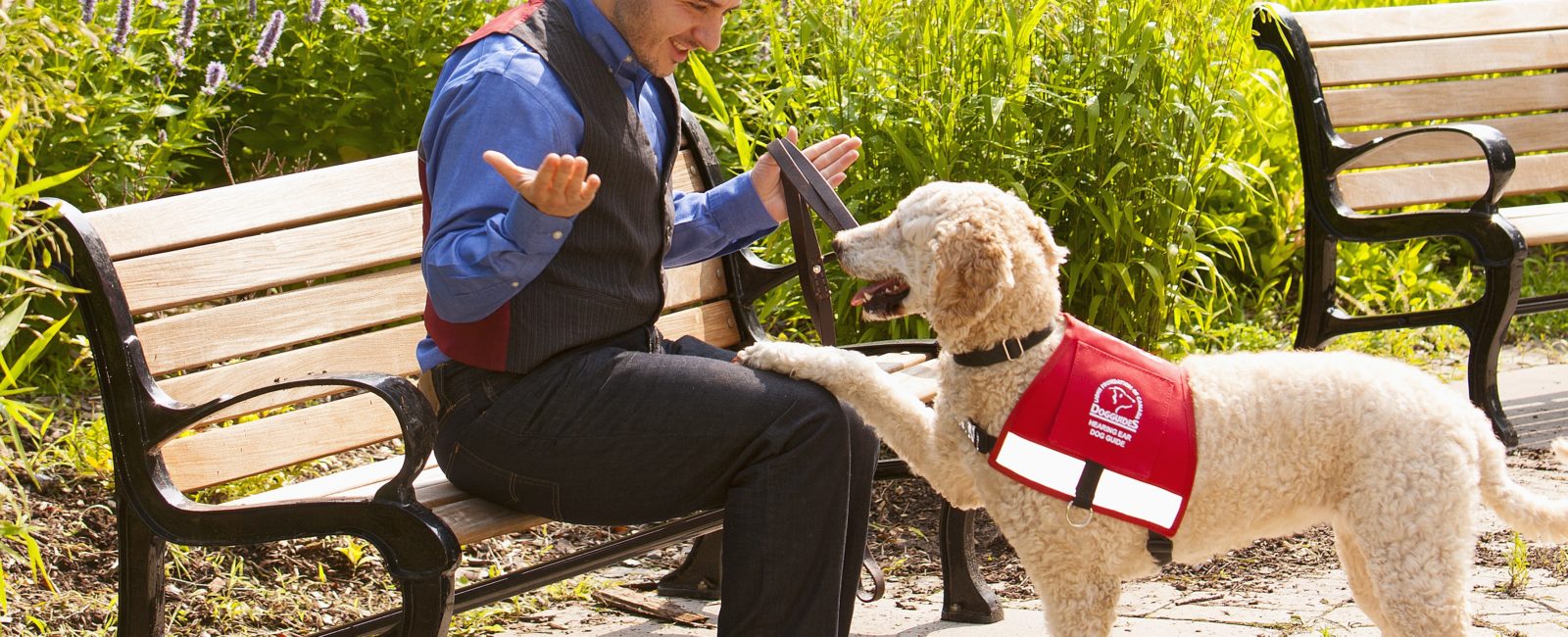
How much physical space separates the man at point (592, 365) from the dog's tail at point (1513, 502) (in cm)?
120

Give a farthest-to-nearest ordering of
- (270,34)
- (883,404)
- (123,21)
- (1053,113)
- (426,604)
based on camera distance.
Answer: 1. (1053,113)
2. (270,34)
3. (123,21)
4. (883,404)
5. (426,604)

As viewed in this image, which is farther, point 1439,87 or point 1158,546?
point 1439,87

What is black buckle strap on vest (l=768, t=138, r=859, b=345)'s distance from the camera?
312 cm

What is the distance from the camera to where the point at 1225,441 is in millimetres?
2764

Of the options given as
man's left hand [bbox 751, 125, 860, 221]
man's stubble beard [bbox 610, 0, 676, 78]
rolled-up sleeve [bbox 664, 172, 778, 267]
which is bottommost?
rolled-up sleeve [bbox 664, 172, 778, 267]

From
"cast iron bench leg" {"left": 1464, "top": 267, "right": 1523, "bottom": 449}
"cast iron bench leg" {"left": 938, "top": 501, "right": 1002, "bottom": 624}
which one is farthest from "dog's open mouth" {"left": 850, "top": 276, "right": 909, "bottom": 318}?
"cast iron bench leg" {"left": 1464, "top": 267, "right": 1523, "bottom": 449}

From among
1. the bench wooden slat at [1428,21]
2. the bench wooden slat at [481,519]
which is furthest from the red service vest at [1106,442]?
the bench wooden slat at [1428,21]

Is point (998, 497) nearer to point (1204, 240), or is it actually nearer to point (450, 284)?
point (450, 284)

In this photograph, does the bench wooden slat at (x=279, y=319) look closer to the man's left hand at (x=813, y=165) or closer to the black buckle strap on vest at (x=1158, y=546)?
the man's left hand at (x=813, y=165)

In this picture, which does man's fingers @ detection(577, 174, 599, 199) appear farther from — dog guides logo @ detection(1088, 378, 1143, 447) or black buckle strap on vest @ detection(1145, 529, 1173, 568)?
black buckle strap on vest @ detection(1145, 529, 1173, 568)

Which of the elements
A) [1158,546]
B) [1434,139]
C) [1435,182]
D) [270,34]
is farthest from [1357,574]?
[270,34]

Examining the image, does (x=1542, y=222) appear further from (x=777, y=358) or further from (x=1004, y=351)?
(x=777, y=358)

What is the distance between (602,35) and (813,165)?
671 millimetres

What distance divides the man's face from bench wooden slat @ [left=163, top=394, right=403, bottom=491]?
0.88m
